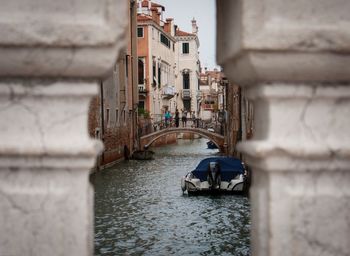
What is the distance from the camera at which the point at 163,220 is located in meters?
11.7

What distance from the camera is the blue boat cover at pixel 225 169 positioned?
15.6 metres

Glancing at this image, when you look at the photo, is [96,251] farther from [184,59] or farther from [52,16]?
[184,59]

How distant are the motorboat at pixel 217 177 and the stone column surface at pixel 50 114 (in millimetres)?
13615

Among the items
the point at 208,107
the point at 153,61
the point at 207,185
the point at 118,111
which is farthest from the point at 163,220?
the point at 208,107

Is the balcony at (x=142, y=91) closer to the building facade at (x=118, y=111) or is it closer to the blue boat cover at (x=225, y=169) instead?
the building facade at (x=118, y=111)

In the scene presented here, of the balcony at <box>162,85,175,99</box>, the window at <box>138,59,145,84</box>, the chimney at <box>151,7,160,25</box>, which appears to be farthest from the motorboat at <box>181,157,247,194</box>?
the balcony at <box>162,85,175,99</box>

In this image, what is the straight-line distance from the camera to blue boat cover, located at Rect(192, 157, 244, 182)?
15586 mm

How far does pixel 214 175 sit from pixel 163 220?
403cm

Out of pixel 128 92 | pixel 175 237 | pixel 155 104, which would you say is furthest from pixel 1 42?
pixel 155 104

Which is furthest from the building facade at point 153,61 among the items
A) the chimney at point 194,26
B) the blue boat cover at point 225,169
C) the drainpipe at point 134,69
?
the blue boat cover at point 225,169

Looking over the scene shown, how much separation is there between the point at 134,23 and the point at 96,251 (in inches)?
835

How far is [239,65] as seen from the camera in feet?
5.55

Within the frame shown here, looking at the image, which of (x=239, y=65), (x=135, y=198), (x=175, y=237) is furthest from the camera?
(x=135, y=198)

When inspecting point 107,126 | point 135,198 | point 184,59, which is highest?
point 184,59
